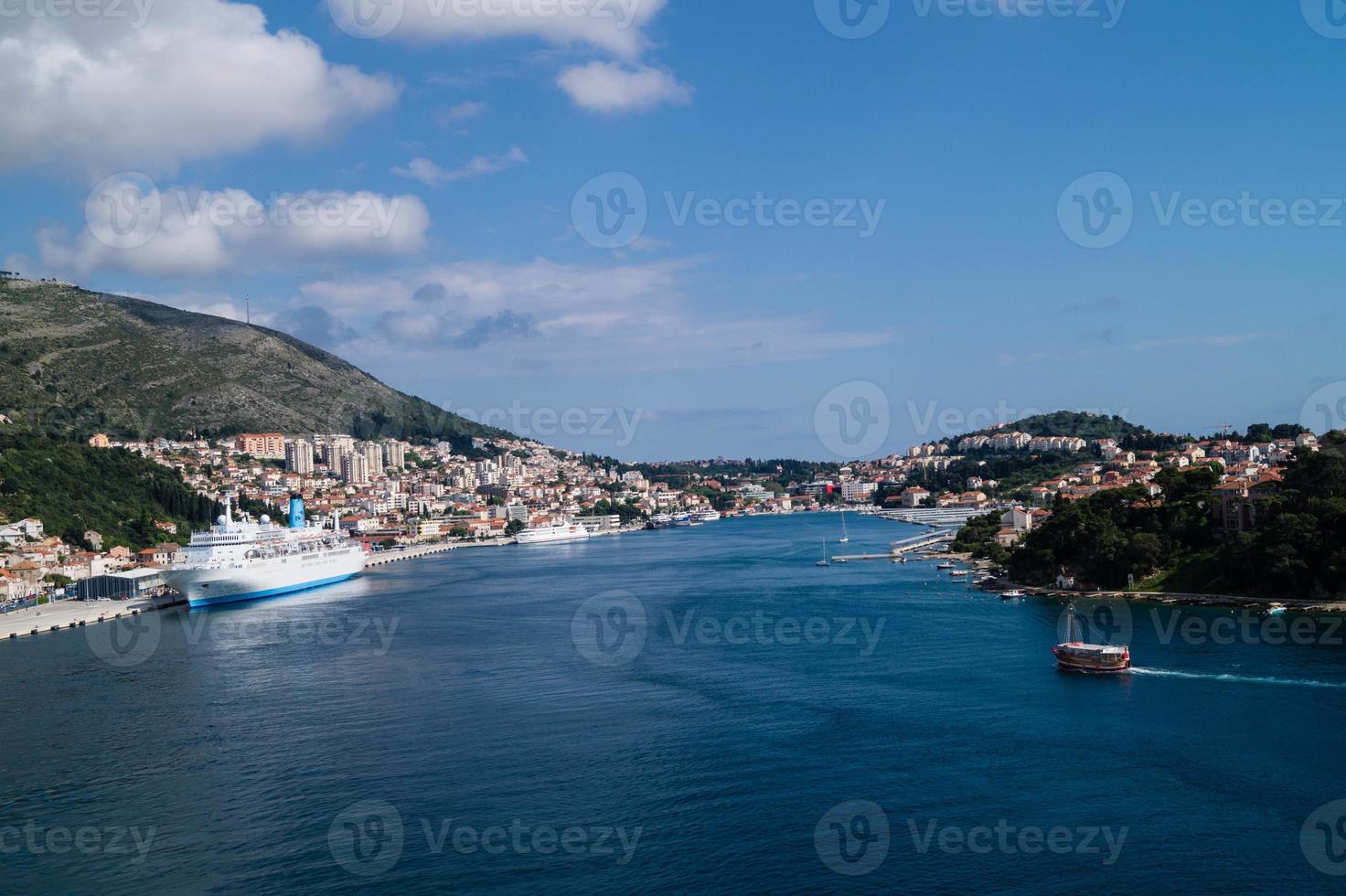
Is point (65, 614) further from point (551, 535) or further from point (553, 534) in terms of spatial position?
point (553, 534)

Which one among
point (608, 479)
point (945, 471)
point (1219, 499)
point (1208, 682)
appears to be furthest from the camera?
point (608, 479)

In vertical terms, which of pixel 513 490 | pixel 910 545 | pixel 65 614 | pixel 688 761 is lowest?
pixel 688 761

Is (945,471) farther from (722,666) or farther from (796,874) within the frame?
(796,874)

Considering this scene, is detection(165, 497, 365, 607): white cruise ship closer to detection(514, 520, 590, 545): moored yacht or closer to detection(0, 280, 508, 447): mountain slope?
detection(0, 280, 508, 447): mountain slope

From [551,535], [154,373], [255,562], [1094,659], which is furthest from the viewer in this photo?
[154,373]

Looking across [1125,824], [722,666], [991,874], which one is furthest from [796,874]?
[722,666]

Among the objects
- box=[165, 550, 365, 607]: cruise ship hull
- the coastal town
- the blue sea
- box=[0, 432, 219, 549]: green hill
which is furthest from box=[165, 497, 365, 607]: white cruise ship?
the blue sea

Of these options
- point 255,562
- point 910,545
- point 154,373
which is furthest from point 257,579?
point 154,373
